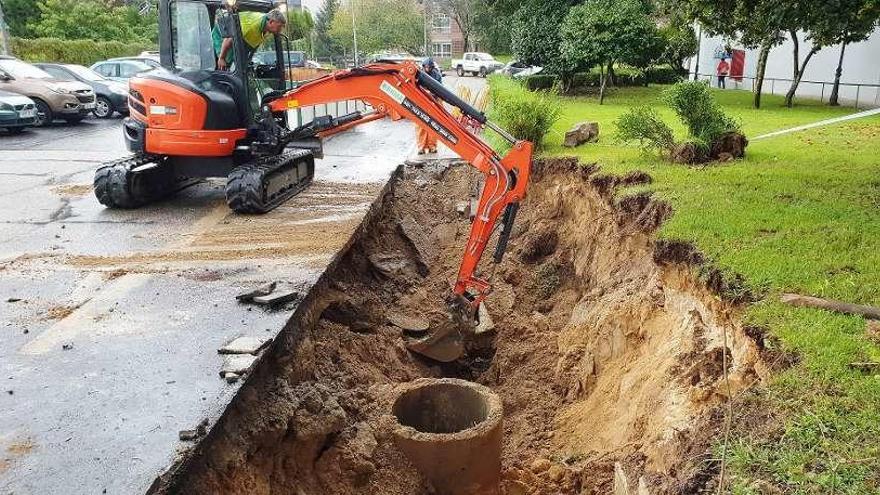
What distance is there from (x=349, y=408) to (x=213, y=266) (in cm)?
235

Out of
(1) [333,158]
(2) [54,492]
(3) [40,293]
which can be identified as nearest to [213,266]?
(3) [40,293]

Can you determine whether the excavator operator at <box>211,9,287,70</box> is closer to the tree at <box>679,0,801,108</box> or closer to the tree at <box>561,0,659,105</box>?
the tree at <box>679,0,801,108</box>

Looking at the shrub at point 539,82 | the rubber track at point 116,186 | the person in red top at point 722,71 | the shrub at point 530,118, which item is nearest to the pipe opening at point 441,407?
the rubber track at point 116,186

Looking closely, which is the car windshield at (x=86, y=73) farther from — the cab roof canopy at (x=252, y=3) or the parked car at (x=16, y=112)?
the cab roof canopy at (x=252, y=3)

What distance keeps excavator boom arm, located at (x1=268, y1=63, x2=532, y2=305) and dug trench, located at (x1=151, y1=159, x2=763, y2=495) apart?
1.13m

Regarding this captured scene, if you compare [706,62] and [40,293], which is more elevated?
[706,62]

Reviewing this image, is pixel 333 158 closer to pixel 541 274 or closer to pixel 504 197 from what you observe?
pixel 541 274

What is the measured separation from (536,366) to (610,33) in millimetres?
14302

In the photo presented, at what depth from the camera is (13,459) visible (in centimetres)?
360

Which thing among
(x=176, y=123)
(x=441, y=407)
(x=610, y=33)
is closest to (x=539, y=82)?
(x=610, y=33)

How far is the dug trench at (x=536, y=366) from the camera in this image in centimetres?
420

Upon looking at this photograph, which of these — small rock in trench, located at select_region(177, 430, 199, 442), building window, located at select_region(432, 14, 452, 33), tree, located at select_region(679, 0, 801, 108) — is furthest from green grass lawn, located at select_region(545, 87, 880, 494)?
building window, located at select_region(432, 14, 452, 33)

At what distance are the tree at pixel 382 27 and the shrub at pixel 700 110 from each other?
48.2 metres

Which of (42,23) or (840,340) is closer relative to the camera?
(840,340)
